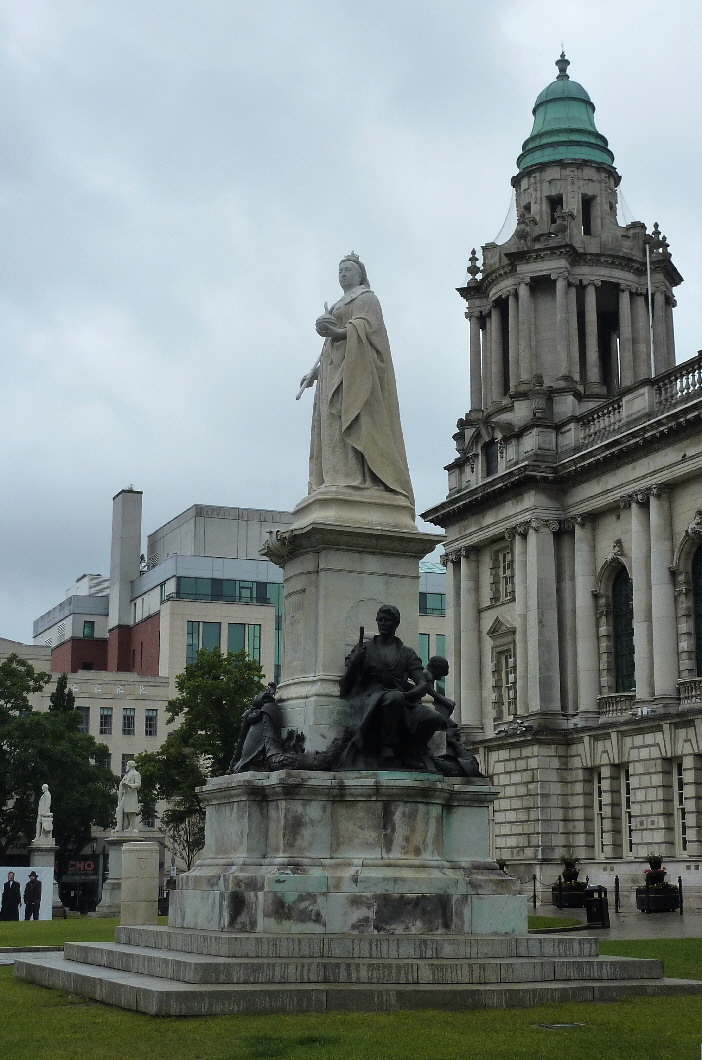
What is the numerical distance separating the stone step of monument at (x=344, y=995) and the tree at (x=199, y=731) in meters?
46.6

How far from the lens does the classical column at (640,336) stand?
6850cm

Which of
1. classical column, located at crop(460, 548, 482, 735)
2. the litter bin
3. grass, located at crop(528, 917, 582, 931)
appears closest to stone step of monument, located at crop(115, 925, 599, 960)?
grass, located at crop(528, 917, 582, 931)

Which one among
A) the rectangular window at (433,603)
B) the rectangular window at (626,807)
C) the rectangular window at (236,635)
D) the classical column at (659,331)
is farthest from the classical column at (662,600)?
the rectangular window at (433,603)

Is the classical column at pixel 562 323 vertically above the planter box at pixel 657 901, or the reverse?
the classical column at pixel 562 323

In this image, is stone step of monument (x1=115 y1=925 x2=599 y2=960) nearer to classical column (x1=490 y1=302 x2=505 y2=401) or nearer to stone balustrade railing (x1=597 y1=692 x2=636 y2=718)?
stone balustrade railing (x1=597 y1=692 x2=636 y2=718)

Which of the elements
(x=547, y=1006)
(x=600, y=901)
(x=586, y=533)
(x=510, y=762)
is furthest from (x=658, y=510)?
(x=547, y=1006)

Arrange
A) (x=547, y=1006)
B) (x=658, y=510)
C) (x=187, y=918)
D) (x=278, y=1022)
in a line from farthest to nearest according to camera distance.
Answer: (x=658, y=510), (x=187, y=918), (x=547, y=1006), (x=278, y=1022)

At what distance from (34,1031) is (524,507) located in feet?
Answer: 169

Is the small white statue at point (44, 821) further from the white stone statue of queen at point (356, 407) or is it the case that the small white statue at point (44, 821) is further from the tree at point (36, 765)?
the white stone statue of queen at point (356, 407)

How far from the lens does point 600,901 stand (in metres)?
31.0

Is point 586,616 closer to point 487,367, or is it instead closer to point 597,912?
point 487,367

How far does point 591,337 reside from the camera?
68375mm

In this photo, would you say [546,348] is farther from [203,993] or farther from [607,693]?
[203,993]

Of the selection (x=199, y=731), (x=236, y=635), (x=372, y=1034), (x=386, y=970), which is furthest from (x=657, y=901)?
(x=236, y=635)
